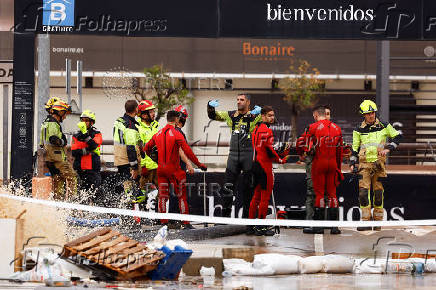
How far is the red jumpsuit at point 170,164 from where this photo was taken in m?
13.7

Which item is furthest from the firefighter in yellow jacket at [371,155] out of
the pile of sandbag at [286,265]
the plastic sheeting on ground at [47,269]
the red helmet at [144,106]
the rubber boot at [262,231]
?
the plastic sheeting on ground at [47,269]

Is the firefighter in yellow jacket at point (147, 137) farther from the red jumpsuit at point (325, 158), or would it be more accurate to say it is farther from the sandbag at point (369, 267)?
the sandbag at point (369, 267)

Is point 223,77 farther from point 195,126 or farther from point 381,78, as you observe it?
point 381,78

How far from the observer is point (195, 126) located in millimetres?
26281

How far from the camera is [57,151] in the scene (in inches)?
593

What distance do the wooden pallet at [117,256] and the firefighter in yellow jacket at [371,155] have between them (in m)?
5.06

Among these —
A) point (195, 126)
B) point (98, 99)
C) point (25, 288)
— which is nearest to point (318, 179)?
point (25, 288)

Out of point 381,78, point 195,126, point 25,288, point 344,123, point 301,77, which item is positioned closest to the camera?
point 25,288

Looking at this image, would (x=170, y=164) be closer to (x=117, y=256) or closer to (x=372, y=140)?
(x=372, y=140)

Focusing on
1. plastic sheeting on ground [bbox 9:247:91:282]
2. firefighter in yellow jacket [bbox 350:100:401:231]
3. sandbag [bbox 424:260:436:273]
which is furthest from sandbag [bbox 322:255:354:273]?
firefighter in yellow jacket [bbox 350:100:401:231]

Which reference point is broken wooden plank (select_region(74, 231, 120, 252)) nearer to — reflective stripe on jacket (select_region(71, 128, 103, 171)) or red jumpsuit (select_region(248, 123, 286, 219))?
red jumpsuit (select_region(248, 123, 286, 219))

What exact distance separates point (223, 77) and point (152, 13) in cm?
1900

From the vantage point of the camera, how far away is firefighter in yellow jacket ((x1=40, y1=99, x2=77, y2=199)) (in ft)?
48.8

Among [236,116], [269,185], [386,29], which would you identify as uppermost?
[386,29]
